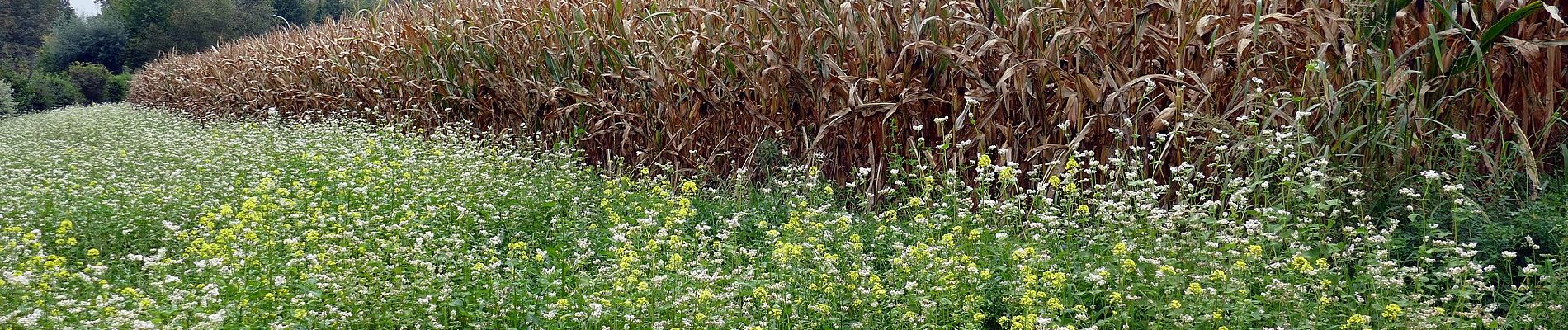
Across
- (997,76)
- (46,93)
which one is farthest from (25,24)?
A: (997,76)

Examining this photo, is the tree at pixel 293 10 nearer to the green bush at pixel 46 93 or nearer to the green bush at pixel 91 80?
the green bush at pixel 91 80

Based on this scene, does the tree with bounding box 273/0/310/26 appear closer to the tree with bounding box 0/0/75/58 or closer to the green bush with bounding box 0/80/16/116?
the tree with bounding box 0/0/75/58

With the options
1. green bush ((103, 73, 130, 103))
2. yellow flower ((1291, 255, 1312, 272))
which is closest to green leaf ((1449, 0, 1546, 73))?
yellow flower ((1291, 255, 1312, 272))

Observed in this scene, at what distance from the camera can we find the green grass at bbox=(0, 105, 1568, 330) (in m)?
2.93

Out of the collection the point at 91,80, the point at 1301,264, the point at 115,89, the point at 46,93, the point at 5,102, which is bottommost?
the point at 115,89

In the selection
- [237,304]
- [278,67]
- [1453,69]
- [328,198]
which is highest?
[1453,69]

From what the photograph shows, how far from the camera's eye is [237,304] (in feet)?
10.2

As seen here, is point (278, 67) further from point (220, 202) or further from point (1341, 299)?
point (1341, 299)

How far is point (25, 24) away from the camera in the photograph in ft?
170

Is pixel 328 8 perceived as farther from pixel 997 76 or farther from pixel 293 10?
pixel 997 76

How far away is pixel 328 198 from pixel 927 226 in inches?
128

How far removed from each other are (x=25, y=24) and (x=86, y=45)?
25.2ft

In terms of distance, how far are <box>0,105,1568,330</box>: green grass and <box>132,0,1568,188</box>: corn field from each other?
244 millimetres

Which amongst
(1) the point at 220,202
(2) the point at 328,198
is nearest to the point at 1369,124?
(2) the point at 328,198
